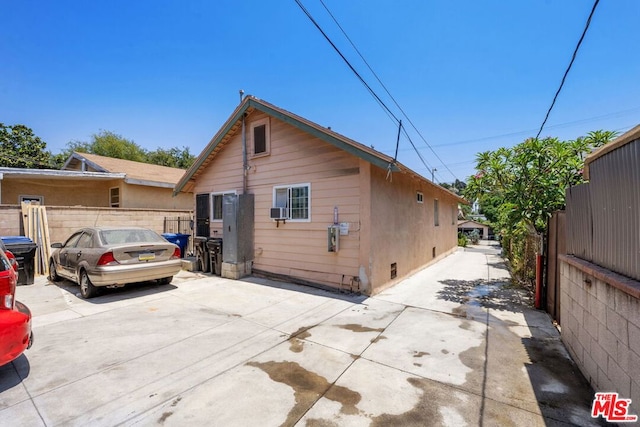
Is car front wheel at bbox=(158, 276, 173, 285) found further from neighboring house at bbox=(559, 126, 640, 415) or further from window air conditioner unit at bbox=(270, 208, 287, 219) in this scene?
neighboring house at bbox=(559, 126, 640, 415)

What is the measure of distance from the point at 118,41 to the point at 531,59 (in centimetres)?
1125

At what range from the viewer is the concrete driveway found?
2484mm

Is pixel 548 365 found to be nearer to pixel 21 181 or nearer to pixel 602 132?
pixel 602 132

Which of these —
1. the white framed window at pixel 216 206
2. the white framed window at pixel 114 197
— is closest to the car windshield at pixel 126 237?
the white framed window at pixel 216 206

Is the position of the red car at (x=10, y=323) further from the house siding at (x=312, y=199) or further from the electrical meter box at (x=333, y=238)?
the house siding at (x=312, y=199)

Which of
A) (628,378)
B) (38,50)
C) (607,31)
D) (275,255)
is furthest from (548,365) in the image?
(38,50)

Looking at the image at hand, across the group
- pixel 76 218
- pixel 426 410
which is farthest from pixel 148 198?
pixel 426 410

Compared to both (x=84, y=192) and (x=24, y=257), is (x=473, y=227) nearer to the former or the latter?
(x=84, y=192)

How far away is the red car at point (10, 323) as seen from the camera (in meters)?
2.61

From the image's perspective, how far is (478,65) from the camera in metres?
8.11

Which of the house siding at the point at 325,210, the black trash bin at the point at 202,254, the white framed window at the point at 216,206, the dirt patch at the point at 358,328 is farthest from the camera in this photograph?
the white framed window at the point at 216,206

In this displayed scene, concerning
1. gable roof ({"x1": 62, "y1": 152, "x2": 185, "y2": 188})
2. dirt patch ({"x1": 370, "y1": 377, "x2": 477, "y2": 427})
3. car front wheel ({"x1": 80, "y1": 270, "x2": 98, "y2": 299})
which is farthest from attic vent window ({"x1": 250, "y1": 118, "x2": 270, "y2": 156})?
gable roof ({"x1": 62, "y1": 152, "x2": 185, "y2": 188})

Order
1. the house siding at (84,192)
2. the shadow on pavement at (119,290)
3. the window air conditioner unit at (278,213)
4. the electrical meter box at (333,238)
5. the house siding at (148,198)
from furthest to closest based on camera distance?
the house siding at (148,198)
the house siding at (84,192)
the window air conditioner unit at (278,213)
the electrical meter box at (333,238)
the shadow on pavement at (119,290)

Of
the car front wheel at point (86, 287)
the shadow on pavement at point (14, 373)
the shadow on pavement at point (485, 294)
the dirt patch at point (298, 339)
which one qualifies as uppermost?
the car front wheel at point (86, 287)
